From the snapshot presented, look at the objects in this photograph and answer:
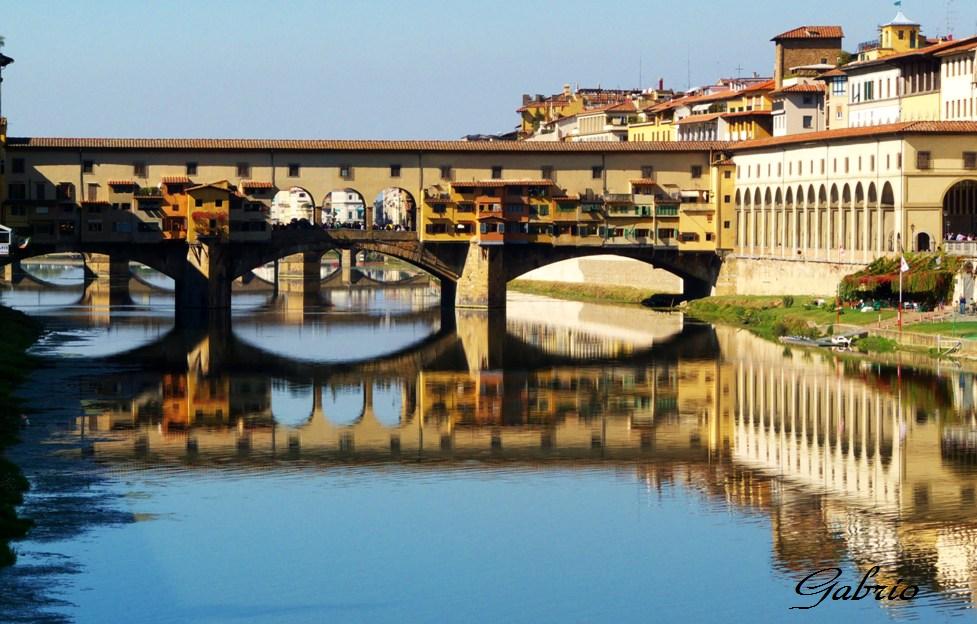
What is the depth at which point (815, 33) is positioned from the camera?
384 feet

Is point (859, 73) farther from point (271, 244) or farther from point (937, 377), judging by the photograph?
point (937, 377)

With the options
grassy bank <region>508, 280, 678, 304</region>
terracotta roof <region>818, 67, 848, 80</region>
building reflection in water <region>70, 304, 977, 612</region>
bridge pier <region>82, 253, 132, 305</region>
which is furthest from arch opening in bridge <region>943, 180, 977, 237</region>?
bridge pier <region>82, 253, 132, 305</region>

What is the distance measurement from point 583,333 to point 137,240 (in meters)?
21.8

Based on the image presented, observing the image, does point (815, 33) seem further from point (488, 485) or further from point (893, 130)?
point (488, 485)

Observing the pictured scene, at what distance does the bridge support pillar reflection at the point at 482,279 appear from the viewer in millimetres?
90375

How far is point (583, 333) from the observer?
3152 inches

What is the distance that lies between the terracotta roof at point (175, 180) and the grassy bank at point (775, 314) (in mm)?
23515

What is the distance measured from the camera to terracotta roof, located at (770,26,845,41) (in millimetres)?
116500

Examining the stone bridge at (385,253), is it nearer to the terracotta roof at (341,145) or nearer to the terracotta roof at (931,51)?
the terracotta roof at (341,145)

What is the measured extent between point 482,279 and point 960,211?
2310cm

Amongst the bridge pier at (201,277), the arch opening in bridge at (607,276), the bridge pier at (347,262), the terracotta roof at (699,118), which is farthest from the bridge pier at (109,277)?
the terracotta roof at (699,118)

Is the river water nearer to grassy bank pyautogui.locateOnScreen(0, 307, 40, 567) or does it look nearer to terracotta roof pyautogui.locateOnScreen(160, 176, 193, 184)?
grassy bank pyautogui.locateOnScreen(0, 307, 40, 567)

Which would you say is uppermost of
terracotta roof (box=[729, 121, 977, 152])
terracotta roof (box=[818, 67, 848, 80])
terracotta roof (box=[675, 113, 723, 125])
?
terracotta roof (box=[818, 67, 848, 80])

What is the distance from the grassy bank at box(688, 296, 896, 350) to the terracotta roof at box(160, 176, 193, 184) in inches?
926
